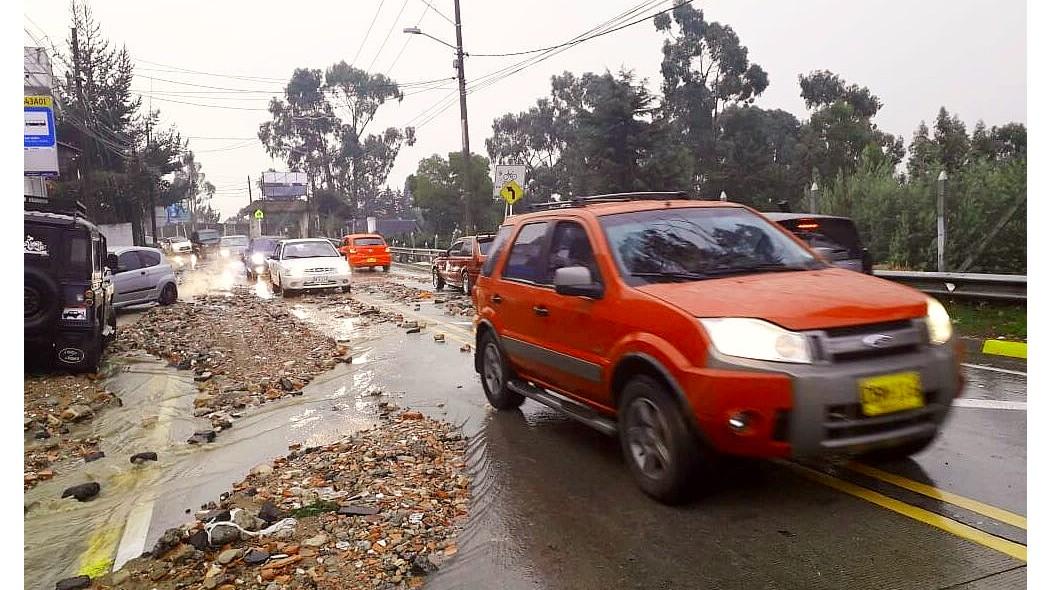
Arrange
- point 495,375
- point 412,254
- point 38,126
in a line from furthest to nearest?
point 412,254
point 38,126
point 495,375

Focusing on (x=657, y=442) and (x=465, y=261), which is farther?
(x=465, y=261)

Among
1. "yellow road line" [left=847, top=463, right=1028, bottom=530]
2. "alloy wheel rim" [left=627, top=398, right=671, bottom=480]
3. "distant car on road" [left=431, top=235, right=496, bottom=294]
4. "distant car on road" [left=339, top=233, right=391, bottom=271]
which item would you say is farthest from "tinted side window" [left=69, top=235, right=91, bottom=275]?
"distant car on road" [left=339, top=233, right=391, bottom=271]

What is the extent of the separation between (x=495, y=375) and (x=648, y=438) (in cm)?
260

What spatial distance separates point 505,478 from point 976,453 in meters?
3.15

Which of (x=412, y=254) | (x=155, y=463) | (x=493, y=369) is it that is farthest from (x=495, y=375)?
(x=412, y=254)

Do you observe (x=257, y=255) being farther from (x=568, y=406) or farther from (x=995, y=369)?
(x=995, y=369)

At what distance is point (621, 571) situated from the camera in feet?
11.4

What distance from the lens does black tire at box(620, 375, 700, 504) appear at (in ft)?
13.1

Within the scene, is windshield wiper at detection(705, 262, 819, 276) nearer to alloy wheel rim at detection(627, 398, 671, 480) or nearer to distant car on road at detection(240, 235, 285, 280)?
alloy wheel rim at detection(627, 398, 671, 480)

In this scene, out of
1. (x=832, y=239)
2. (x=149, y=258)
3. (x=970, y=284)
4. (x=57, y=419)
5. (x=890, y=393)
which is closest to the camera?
(x=890, y=393)

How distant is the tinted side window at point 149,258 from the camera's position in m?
18.1

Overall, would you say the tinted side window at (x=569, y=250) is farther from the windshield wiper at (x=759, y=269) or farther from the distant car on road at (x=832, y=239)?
the distant car on road at (x=832, y=239)

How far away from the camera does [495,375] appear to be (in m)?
6.71
